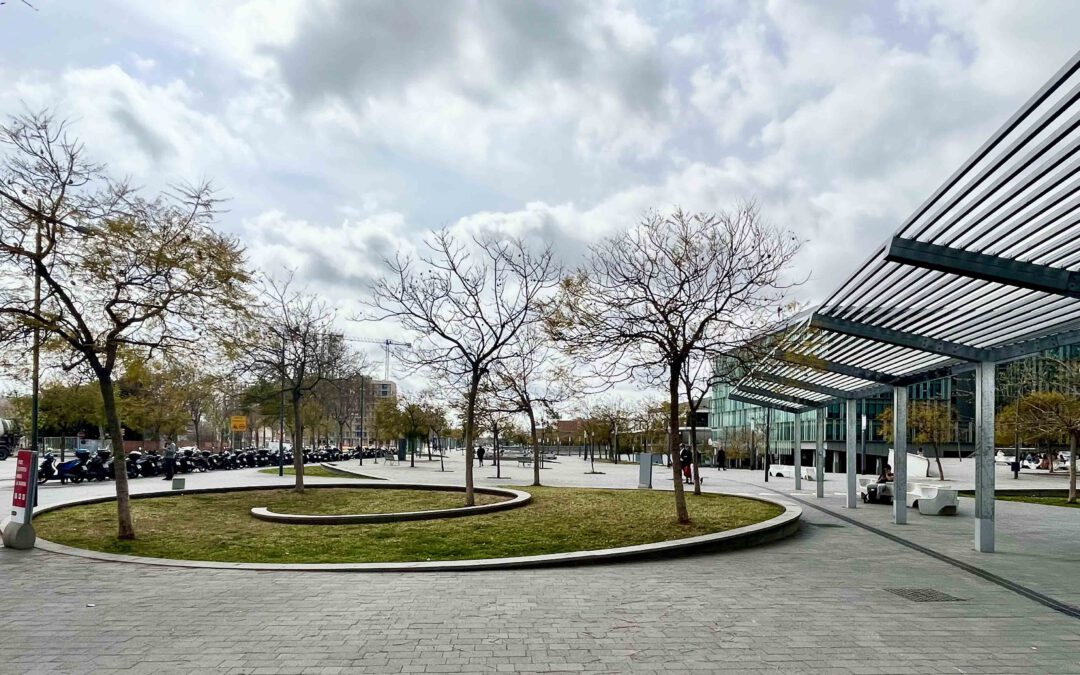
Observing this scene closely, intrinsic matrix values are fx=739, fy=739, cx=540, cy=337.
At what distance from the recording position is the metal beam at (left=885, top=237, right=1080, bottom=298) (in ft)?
29.8

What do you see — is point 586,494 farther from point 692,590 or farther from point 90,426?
point 90,426

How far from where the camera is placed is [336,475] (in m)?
33.0

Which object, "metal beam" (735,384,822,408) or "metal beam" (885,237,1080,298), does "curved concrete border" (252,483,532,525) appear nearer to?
"metal beam" (735,384,822,408)

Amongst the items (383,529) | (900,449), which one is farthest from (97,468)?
(900,449)

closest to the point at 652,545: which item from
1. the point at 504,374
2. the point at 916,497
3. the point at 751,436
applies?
the point at 916,497

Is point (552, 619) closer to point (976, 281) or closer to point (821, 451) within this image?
point (976, 281)

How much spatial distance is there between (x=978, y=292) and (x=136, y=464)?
3114 centimetres

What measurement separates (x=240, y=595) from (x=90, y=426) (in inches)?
2209

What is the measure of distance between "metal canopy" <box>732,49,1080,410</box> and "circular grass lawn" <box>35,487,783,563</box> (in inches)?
161

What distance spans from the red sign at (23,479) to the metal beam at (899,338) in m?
13.1

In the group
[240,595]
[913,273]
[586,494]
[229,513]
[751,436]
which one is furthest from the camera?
[751,436]

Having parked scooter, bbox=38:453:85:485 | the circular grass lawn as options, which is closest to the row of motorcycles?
parked scooter, bbox=38:453:85:485

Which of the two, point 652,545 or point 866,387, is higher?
point 866,387

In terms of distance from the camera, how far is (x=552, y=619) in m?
7.22
